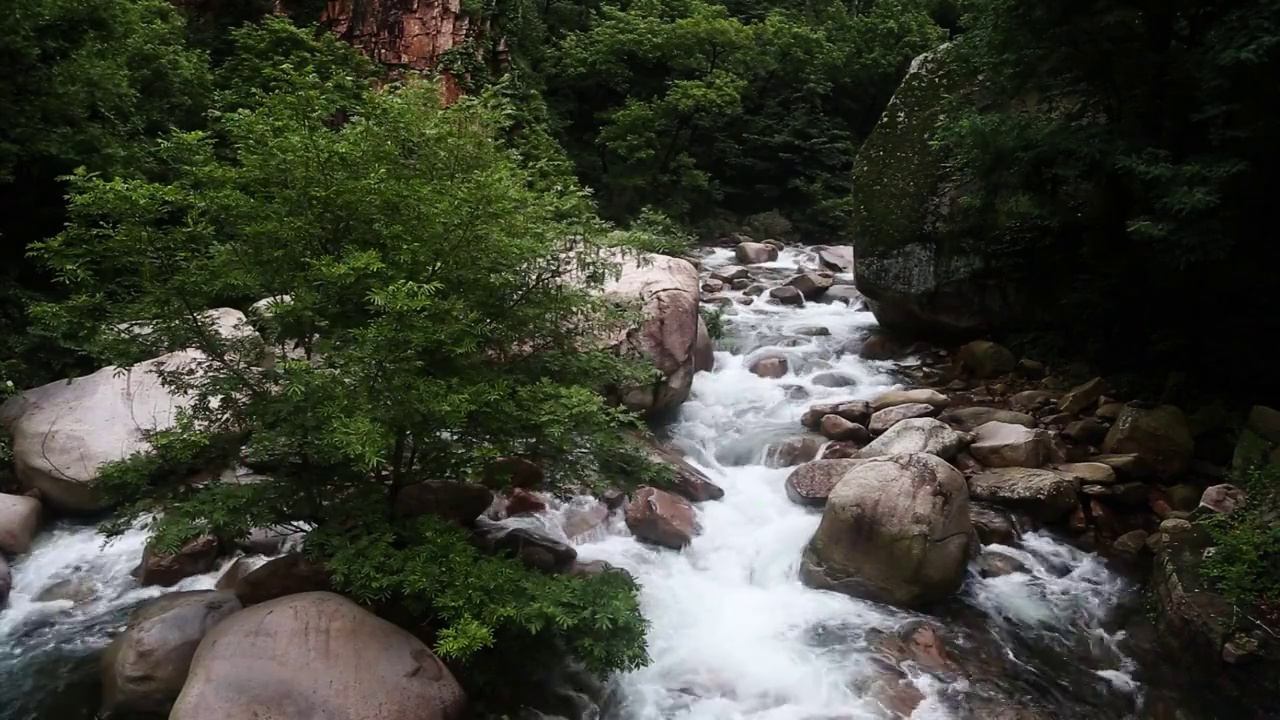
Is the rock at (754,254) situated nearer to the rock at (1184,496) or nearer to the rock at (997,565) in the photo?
the rock at (1184,496)

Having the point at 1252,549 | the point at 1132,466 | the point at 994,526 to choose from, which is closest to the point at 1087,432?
the point at 1132,466

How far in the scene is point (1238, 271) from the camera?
8.53 m

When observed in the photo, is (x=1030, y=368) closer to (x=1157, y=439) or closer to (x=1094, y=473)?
(x=1157, y=439)

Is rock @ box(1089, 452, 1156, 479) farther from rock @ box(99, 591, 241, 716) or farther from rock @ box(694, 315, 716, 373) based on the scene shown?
rock @ box(99, 591, 241, 716)

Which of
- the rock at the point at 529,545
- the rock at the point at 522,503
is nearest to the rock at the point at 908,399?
the rock at the point at 522,503

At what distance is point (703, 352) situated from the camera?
1194cm

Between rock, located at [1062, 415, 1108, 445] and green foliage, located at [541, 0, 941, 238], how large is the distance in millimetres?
13217

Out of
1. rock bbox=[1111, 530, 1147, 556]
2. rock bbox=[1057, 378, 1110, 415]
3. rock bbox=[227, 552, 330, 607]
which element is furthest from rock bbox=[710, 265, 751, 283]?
rock bbox=[227, 552, 330, 607]

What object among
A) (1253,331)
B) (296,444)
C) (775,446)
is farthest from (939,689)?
(1253,331)

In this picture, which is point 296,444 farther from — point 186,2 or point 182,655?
point 186,2

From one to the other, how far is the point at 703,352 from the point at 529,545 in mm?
5466

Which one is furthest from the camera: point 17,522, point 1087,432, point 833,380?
point 833,380

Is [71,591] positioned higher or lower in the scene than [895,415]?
lower

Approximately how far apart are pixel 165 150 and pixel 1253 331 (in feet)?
33.8
